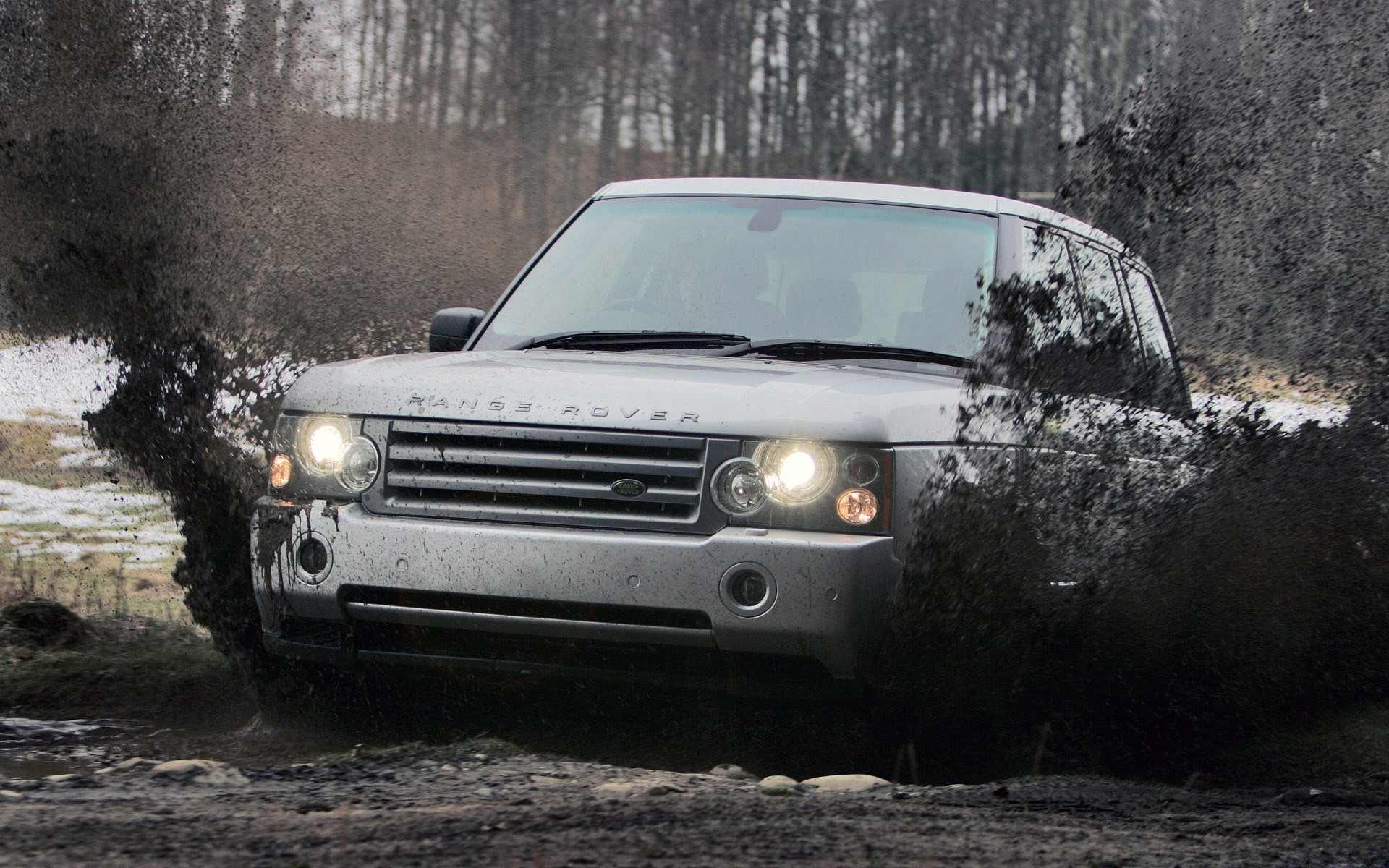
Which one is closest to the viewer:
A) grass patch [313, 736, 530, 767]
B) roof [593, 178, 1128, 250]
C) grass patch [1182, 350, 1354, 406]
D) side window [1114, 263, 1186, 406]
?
grass patch [313, 736, 530, 767]

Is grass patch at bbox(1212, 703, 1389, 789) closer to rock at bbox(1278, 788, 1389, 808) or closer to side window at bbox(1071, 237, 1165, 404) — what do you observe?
rock at bbox(1278, 788, 1389, 808)

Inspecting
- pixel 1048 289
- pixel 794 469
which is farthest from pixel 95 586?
pixel 1048 289

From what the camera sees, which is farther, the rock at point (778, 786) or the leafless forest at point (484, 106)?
the leafless forest at point (484, 106)

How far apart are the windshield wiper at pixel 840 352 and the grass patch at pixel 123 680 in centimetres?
204

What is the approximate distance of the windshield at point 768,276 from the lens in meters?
4.57

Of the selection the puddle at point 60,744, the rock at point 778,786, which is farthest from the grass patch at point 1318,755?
the puddle at point 60,744

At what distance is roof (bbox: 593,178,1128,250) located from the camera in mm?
5078

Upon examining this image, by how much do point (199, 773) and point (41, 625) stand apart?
2269 mm

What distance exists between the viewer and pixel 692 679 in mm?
3611

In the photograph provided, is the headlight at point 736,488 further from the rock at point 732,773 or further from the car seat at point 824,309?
the car seat at point 824,309

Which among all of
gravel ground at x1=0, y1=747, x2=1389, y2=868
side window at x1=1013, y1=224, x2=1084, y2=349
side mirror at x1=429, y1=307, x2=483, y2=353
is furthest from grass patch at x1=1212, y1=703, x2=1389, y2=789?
side mirror at x1=429, y1=307, x2=483, y2=353

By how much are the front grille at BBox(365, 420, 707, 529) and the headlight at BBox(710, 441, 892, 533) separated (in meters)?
0.10

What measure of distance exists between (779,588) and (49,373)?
654cm

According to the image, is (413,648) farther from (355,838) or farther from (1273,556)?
(1273,556)
